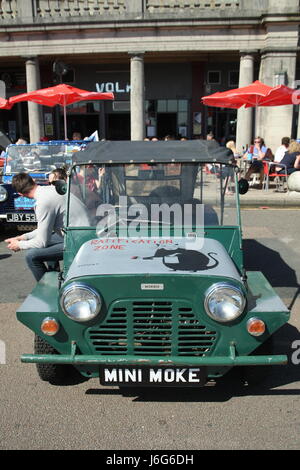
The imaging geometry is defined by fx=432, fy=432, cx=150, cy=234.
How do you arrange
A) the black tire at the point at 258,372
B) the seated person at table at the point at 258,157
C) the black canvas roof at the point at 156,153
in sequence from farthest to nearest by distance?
the seated person at table at the point at 258,157 → the black canvas roof at the point at 156,153 → the black tire at the point at 258,372

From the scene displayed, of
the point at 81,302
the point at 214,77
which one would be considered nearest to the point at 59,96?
the point at 214,77

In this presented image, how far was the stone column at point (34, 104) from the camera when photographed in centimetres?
1875

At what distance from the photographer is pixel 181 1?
59.0 ft

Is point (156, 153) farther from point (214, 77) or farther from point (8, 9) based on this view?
point (214, 77)

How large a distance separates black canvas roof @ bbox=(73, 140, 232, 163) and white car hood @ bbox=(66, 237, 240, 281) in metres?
0.73

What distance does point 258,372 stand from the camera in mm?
3389

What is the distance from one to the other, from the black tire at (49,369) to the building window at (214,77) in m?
20.9

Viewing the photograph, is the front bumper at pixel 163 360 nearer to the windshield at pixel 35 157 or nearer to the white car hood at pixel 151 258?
the white car hood at pixel 151 258

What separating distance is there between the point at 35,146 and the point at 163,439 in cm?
772

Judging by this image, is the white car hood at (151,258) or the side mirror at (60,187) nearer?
the white car hood at (151,258)

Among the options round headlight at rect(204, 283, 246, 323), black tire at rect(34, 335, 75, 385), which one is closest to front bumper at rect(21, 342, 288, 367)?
round headlight at rect(204, 283, 246, 323)

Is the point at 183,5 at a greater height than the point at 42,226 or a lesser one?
greater

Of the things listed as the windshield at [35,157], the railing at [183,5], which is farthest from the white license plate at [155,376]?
the railing at [183,5]

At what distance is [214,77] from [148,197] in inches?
784
